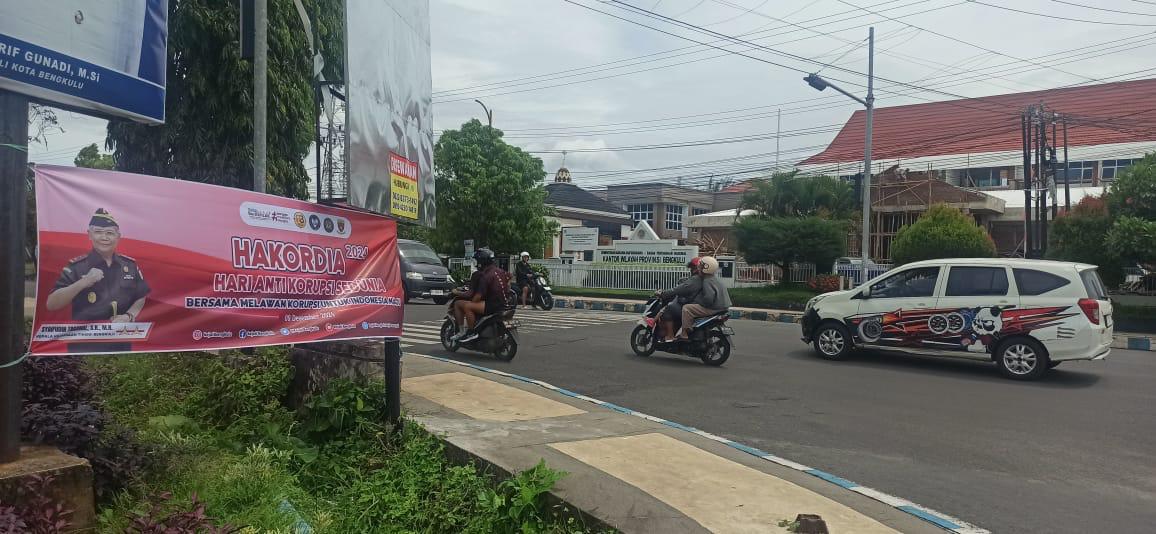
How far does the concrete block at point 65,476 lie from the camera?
3449 mm

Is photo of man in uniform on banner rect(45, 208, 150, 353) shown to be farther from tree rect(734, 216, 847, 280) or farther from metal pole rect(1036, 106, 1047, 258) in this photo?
metal pole rect(1036, 106, 1047, 258)

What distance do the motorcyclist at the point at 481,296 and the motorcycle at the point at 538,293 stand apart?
10416mm

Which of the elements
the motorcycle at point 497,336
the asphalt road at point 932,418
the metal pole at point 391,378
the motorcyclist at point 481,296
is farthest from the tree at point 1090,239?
the metal pole at point 391,378

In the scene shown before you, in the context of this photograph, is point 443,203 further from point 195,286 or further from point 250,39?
point 195,286

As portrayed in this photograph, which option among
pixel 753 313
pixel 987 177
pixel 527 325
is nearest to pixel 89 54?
pixel 527 325

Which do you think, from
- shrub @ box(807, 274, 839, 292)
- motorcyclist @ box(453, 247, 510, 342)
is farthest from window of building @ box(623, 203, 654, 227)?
motorcyclist @ box(453, 247, 510, 342)

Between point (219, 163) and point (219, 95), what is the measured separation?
38.0 inches

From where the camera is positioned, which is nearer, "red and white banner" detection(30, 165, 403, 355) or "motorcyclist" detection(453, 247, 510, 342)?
"red and white banner" detection(30, 165, 403, 355)

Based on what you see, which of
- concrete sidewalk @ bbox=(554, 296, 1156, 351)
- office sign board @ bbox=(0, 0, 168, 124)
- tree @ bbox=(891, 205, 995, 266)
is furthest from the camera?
tree @ bbox=(891, 205, 995, 266)

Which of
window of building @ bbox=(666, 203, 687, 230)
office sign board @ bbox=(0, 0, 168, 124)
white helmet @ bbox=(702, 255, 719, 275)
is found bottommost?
white helmet @ bbox=(702, 255, 719, 275)

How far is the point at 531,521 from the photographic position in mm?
4070

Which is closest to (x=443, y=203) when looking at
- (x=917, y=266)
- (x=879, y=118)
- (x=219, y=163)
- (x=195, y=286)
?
(x=219, y=163)

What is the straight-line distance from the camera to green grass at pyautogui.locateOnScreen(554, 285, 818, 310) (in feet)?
79.3

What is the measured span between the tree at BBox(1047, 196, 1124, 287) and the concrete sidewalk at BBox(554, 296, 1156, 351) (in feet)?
7.62
